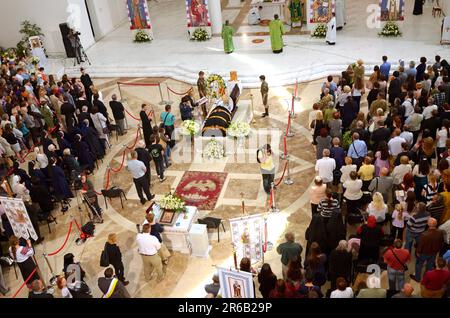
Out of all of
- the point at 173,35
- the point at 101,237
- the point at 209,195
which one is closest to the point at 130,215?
the point at 101,237

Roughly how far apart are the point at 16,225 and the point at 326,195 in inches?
250

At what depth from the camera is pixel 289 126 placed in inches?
576

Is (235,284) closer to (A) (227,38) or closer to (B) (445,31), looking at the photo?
(A) (227,38)

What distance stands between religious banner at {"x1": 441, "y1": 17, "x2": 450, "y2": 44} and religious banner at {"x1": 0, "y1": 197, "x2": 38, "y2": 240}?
569 inches

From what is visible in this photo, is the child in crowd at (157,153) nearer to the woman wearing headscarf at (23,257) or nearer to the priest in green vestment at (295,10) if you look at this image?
the woman wearing headscarf at (23,257)

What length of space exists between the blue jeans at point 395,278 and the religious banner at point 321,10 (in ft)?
42.5

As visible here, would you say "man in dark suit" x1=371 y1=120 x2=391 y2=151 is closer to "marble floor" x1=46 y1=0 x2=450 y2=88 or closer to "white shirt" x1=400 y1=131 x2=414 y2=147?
"white shirt" x1=400 y1=131 x2=414 y2=147

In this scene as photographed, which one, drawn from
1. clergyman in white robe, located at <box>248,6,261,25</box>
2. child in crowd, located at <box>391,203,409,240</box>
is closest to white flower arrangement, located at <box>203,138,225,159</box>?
child in crowd, located at <box>391,203,409,240</box>

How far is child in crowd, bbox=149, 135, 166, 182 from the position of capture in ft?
40.0

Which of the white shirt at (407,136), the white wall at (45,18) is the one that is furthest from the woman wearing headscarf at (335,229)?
the white wall at (45,18)

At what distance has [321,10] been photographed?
19.2 metres

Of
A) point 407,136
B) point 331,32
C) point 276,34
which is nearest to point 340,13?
point 331,32

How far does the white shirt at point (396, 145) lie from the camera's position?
1055 cm
